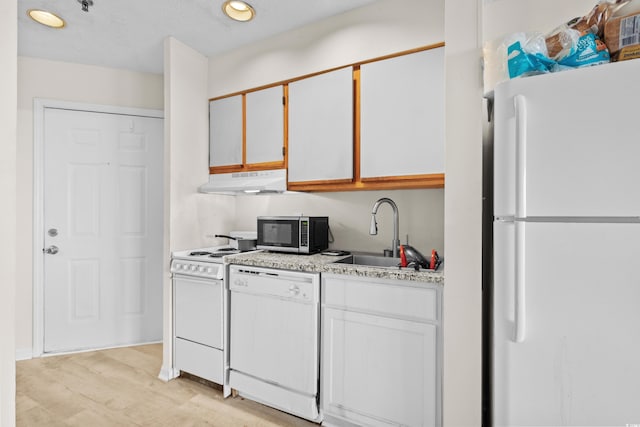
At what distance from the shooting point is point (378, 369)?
5.83ft

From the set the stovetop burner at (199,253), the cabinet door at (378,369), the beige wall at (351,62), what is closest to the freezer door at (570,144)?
the cabinet door at (378,369)

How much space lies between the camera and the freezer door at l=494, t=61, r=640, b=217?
1.03m

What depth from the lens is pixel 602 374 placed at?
1037mm

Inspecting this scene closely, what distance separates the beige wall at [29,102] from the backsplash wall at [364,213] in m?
1.77

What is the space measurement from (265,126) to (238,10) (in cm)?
77

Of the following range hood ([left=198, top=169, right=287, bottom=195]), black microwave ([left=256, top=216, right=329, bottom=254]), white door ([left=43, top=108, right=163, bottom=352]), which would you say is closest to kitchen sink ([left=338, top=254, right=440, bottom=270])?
black microwave ([left=256, top=216, right=329, bottom=254])

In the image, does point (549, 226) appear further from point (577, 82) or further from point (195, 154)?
point (195, 154)

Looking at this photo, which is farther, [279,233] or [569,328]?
[279,233]

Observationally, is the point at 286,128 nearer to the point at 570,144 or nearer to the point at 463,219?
the point at 463,219

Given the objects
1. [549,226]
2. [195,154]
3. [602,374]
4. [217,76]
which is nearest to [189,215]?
[195,154]

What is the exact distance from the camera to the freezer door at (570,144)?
1032mm

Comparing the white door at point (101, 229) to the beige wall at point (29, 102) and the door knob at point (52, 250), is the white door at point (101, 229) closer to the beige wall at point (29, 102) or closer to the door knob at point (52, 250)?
the door knob at point (52, 250)

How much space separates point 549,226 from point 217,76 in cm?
265

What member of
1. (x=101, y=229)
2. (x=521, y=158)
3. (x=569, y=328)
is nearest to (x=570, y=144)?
(x=521, y=158)
